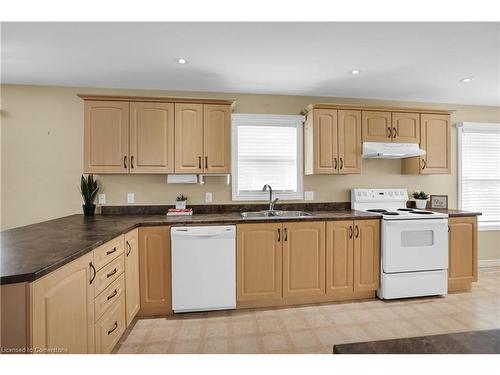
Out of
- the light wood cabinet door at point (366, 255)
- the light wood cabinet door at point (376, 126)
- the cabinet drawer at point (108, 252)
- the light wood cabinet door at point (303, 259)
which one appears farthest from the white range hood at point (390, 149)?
the cabinet drawer at point (108, 252)

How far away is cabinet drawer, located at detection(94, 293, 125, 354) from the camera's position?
1.57 meters

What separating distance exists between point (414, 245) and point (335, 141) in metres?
1.41

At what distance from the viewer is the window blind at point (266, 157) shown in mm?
3141

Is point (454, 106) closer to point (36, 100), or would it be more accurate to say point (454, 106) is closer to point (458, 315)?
point (458, 315)

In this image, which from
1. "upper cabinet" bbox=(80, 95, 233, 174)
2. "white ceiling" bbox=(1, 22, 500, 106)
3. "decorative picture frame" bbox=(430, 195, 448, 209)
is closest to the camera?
"white ceiling" bbox=(1, 22, 500, 106)

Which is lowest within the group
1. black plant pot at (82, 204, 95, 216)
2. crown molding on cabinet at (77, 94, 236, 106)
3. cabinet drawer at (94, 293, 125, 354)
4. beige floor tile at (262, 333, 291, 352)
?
beige floor tile at (262, 333, 291, 352)

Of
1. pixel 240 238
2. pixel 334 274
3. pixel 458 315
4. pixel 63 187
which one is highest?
pixel 63 187

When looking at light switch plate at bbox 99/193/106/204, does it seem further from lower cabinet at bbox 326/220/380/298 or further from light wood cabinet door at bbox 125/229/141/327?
lower cabinet at bbox 326/220/380/298

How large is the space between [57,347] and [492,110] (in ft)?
17.7

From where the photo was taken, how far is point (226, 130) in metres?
2.74

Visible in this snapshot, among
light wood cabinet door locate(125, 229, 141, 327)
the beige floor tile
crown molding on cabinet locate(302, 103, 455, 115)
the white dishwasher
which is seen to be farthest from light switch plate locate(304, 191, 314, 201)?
light wood cabinet door locate(125, 229, 141, 327)

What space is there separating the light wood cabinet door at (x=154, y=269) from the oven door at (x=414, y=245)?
2.21 metres

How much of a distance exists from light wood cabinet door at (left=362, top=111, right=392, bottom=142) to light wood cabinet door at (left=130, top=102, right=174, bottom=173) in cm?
224
